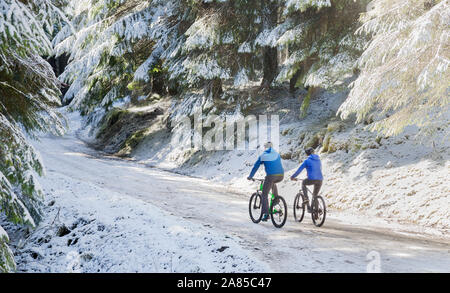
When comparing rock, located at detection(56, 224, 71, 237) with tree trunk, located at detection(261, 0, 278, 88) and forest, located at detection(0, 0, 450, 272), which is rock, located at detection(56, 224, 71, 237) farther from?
tree trunk, located at detection(261, 0, 278, 88)

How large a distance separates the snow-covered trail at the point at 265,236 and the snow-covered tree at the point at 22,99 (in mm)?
2246

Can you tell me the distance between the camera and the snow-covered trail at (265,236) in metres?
6.14

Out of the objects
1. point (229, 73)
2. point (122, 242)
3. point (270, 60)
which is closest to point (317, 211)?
point (122, 242)

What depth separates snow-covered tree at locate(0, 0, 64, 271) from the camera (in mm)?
4605

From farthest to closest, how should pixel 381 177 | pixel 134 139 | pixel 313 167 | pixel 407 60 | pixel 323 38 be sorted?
1. pixel 134 139
2. pixel 323 38
3. pixel 381 177
4. pixel 407 60
5. pixel 313 167

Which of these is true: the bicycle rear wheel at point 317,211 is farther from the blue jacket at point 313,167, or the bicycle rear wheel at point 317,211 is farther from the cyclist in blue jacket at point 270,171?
the cyclist in blue jacket at point 270,171

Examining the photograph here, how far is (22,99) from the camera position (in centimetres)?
657

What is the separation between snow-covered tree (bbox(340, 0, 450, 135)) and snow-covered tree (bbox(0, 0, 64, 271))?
23.0 feet

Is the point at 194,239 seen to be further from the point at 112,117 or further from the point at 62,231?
the point at 112,117

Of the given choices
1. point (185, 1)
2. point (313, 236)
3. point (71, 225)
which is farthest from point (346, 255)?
point (185, 1)

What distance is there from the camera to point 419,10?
940 cm

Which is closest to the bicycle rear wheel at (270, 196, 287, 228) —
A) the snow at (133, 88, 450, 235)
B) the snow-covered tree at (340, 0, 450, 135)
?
the snow at (133, 88, 450, 235)

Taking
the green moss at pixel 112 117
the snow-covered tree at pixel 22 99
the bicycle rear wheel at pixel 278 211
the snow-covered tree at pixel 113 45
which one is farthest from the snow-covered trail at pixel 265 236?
the green moss at pixel 112 117

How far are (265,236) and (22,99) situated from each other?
5.25 metres
